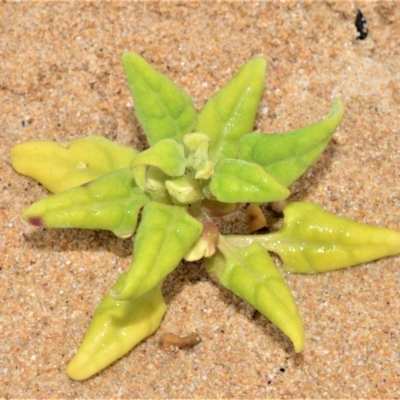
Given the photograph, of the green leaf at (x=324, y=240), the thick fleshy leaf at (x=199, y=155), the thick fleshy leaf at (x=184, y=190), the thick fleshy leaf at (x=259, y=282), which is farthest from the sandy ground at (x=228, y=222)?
the thick fleshy leaf at (x=199, y=155)

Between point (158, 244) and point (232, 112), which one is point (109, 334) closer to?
point (158, 244)

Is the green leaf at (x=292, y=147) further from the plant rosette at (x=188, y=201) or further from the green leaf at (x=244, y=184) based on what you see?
the green leaf at (x=244, y=184)

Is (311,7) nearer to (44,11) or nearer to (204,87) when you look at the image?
(204,87)

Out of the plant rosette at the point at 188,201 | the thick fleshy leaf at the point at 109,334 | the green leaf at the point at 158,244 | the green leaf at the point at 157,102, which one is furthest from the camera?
the thick fleshy leaf at the point at 109,334

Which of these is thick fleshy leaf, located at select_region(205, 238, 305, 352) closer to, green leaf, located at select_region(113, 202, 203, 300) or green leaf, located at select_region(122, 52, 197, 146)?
green leaf, located at select_region(113, 202, 203, 300)

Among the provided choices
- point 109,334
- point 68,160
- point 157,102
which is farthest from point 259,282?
point 68,160

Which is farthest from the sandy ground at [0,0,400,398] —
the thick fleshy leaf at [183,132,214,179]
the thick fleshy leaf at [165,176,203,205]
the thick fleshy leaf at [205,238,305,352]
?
the thick fleshy leaf at [183,132,214,179]
